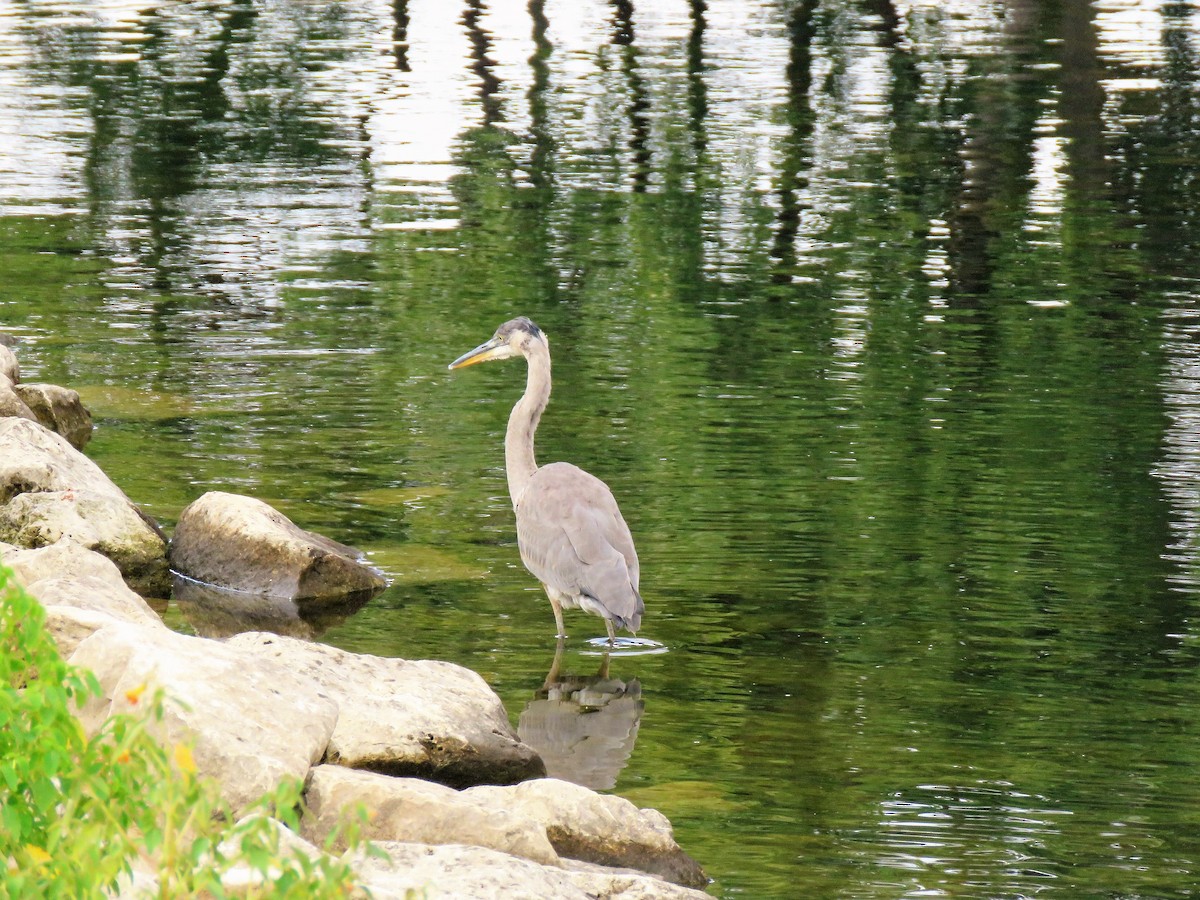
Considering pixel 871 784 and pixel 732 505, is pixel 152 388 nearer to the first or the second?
pixel 732 505

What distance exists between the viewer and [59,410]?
13633 mm

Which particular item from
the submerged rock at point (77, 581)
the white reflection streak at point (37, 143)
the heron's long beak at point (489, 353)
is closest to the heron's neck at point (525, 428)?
the heron's long beak at point (489, 353)

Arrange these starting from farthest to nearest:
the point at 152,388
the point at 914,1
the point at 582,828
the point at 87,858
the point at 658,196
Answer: the point at 914,1 < the point at 658,196 < the point at 152,388 < the point at 582,828 < the point at 87,858

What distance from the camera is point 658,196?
78.7 feet

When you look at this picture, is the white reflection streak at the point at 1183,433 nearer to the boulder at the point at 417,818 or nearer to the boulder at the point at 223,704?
the boulder at the point at 417,818

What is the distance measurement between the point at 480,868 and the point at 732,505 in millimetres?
6556

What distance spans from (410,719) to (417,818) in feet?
3.56

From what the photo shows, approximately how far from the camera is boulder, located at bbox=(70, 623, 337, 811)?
6340 mm

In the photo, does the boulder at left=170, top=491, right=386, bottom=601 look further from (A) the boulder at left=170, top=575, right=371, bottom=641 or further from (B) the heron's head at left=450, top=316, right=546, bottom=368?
(B) the heron's head at left=450, top=316, right=546, bottom=368

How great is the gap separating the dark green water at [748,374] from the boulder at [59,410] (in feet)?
0.97

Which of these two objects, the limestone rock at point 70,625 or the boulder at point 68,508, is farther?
the boulder at point 68,508

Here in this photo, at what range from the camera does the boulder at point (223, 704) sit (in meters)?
6.34

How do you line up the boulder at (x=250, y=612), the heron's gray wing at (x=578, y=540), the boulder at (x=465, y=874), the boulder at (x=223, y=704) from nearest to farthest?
the boulder at (x=465, y=874) → the boulder at (x=223, y=704) → the heron's gray wing at (x=578, y=540) → the boulder at (x=250, y=612)

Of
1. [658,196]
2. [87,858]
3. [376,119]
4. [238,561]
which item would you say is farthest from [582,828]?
[376,119]
